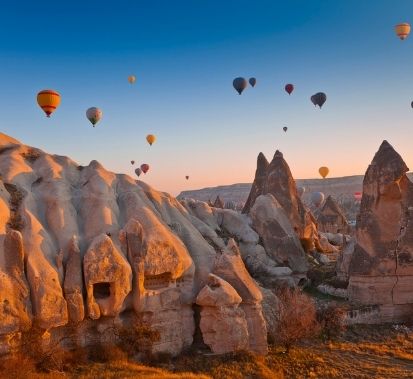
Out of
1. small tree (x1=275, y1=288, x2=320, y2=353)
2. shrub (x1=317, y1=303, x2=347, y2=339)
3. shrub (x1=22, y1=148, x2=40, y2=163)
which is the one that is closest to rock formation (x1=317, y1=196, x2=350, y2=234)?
shrub (x1=317, y1=303, x2=347, y2=339)

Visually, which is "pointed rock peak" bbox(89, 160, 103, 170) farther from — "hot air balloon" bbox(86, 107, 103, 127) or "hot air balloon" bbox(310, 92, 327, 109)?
"hot air balloon" bbox(310, 92, 327, 109)

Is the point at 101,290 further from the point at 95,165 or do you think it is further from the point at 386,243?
the point at 386,243

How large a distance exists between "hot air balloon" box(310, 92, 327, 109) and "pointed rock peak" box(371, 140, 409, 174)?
13403 millimetres

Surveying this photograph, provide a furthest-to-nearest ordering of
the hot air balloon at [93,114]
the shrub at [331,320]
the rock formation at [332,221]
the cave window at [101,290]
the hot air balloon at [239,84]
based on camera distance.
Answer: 1. the rock formation at [332,221]
2. the hot air balloon at [239,84]
3. the hot air balloon at [93,114]
4. the shrub at [331,320]
5. the cave window at [101,290]

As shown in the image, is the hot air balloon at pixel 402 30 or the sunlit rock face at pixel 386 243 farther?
the hot air balloon at pixel 402 30

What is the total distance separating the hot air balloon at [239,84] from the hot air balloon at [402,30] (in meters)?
11.4

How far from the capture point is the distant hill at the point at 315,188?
155750 millimetres

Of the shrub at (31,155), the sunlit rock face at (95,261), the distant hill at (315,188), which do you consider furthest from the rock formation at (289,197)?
the distant hill at (315,188)

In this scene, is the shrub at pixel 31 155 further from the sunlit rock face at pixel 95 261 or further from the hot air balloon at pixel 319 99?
the hot air balloon at pixel 319 99

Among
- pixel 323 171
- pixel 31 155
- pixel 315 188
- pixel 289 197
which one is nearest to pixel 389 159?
pixel 289 197

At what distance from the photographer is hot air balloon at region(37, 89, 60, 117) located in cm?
2464

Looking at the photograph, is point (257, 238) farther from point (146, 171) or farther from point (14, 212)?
point (146, 171)

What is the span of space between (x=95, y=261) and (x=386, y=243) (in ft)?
48.8

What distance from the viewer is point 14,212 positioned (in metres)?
16.7
